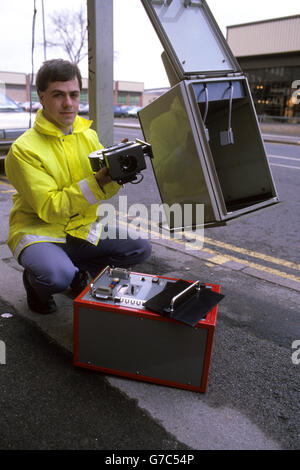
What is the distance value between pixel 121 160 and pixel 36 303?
1.14 metres

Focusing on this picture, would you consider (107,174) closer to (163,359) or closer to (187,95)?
(187,95)

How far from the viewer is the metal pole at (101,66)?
9.08ft

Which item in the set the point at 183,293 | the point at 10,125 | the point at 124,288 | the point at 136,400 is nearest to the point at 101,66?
the point at 124,288

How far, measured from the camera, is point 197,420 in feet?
5.60

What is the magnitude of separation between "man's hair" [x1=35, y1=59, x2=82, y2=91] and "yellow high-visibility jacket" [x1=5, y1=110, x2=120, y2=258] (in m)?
0.19

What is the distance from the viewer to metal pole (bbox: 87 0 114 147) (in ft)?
9.08

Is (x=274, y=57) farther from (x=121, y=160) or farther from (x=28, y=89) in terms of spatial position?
(x=28, y=89)

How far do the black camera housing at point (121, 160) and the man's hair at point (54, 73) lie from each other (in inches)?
20.4

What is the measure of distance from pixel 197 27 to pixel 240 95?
53 centimetres

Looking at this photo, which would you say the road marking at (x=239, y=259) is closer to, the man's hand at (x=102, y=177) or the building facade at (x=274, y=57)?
the man's hand at (x=102, y=177)

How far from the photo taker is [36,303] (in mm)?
2477

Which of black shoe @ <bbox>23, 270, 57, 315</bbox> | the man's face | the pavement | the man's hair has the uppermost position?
the man's hair

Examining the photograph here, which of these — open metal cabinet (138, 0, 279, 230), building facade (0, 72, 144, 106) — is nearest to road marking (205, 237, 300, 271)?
open metal cabinet (138, 0, 279, 230)

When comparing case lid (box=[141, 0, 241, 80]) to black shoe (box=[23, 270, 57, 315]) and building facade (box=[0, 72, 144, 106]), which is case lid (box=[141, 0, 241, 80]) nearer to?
black shoe (box=[23, 270, 57, 315])
